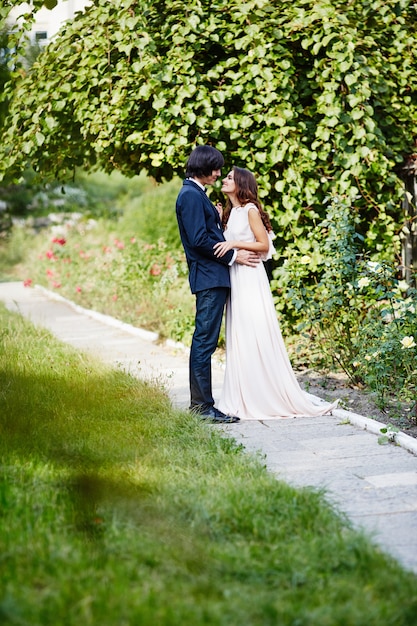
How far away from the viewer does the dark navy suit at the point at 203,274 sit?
6.13 meters

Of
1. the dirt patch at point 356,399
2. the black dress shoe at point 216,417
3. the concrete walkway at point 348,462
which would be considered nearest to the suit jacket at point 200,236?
the black dress shoe at point 216,417

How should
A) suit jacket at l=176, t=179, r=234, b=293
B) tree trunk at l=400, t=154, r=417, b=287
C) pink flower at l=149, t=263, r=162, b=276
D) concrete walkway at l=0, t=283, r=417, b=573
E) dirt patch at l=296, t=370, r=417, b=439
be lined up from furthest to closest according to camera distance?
pink flower at l=149, t=263, r=162, b=276 < tree trunk at l=400, t=154, r=417, b=287 < dirt patch at l=296, t=370, r=417, b=439 < suit jacket at l=176, t=179, r=234, b=293 < concrete walkway at l=0, t=283, r=417, b=573

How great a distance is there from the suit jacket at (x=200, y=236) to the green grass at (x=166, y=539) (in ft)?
3.62

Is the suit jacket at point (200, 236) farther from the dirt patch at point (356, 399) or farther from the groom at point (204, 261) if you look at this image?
the dirt patch at point (356, 399)

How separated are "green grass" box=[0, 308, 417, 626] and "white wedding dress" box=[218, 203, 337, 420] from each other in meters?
0.86

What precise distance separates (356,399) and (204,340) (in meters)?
1.52

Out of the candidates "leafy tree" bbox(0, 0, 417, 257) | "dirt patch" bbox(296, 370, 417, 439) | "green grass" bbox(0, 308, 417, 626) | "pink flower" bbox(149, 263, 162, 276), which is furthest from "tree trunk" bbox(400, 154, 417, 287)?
"green grass" bbox(0, 308, 417, 626)

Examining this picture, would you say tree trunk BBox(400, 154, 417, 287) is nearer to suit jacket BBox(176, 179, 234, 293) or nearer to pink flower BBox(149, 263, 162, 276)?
suit jacket BBox(176, 179, 234, 293)

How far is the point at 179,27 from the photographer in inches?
316

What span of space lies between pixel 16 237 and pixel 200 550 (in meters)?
20.4

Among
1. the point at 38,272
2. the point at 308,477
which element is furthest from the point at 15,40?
the point at 38,272

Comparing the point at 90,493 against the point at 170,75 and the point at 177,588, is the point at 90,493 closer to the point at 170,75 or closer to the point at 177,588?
the point at 177,588

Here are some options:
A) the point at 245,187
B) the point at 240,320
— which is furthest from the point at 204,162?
the point at 240,320

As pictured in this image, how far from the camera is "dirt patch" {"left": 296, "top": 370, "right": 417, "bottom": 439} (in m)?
6.38
